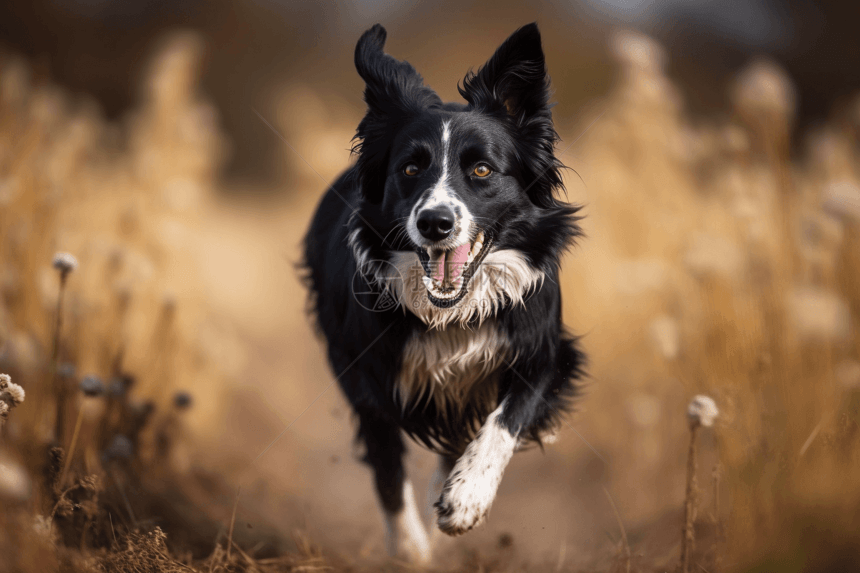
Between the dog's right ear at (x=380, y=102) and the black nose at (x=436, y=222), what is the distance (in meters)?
0.72

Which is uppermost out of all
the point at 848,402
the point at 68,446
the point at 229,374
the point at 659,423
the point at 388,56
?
the point at 388,56

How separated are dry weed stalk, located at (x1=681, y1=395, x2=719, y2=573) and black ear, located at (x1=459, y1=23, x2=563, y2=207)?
4.02 ft

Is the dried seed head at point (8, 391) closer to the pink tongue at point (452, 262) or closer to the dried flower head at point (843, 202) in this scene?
the pink tongue at point (452, 262)

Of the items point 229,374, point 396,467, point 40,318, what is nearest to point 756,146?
point 396,467

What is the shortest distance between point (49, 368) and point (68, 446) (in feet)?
1.75

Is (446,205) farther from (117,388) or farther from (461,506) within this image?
(117,388)

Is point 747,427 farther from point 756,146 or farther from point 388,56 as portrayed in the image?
point 388,56

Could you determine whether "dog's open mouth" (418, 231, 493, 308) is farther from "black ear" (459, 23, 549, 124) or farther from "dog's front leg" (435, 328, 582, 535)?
"black ear" (459, 23, 549, 124)

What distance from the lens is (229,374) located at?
17.0ft

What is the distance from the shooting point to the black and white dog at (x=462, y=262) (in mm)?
3031

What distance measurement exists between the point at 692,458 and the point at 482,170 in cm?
162

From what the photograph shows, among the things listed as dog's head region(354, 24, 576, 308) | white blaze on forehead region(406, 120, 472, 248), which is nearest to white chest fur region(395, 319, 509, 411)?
dog's head region(354, 24, 576, 308)

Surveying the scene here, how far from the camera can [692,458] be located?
284 cm

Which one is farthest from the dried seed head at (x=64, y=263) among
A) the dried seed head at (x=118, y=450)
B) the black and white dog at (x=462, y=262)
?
the black and white dog at (x=462, y=262)
